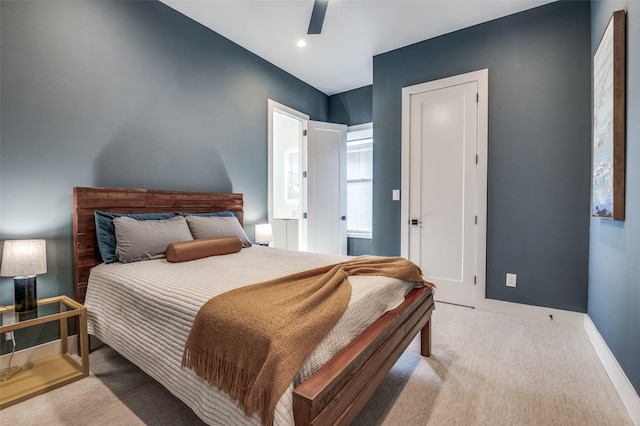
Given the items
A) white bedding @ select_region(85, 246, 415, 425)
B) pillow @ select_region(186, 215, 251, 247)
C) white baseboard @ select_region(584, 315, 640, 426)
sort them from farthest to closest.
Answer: pillow @ select_region(186, 215, 251, 247)
white baseboard @ select_region(584, 315, 640, 426)
white bedding @ select_region(85, 246, 415, 425)

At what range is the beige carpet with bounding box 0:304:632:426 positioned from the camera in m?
1.47

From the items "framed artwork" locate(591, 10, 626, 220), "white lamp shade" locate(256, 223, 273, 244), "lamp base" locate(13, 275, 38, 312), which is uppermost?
"framed artwork" locate(591, 10, 626, 220)

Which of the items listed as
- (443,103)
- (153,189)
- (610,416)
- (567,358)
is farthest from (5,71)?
(567,358)

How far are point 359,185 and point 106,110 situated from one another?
3578mm

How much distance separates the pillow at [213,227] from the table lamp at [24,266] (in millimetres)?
975

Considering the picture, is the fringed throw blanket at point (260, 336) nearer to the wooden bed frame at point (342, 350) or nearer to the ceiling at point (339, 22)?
the wooden bed frame at point (342, 350)

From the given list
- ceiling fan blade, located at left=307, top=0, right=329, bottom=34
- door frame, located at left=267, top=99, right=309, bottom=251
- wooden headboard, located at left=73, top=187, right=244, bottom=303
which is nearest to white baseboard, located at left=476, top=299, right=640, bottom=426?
door frame, located at left=267, top=99, right=309, bottom=251

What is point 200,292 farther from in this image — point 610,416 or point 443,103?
point 443,103

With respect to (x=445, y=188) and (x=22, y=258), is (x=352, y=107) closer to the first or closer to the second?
(x=445, y=188)

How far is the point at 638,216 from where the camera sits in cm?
149

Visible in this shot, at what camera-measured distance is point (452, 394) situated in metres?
1.66

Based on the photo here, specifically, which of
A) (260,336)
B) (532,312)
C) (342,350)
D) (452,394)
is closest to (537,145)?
(532,312)

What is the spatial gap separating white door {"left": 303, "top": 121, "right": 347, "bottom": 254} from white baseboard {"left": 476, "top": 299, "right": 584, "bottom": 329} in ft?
7.11

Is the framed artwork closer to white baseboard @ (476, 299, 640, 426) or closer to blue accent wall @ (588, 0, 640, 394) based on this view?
blue accent wall @ (588, 0, 640, 394)
